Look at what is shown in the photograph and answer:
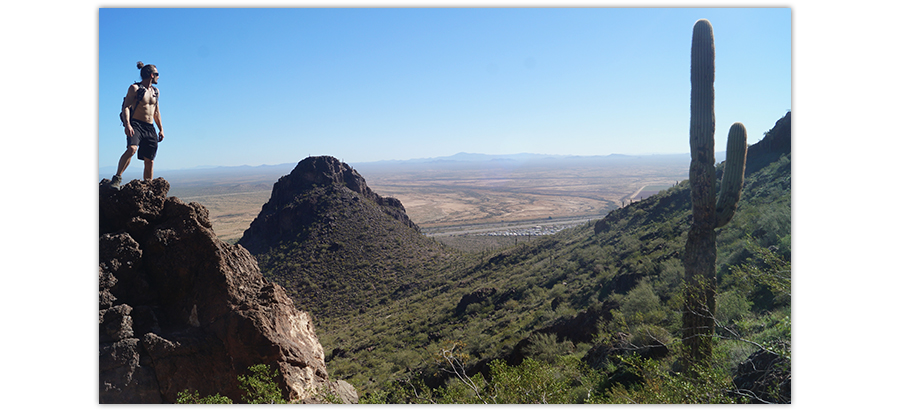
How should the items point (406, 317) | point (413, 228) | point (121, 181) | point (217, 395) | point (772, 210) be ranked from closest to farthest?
point (217, 395) → point (121, 181) → point (772, 210) → point (406, 317) → point (413, 228)

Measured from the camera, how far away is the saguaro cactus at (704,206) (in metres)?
7.24

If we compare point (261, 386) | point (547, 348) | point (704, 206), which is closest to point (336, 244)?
point (547, 348)

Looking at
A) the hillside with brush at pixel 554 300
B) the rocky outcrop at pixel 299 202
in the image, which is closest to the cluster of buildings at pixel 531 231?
the rocky outcrop at pixel 299 202

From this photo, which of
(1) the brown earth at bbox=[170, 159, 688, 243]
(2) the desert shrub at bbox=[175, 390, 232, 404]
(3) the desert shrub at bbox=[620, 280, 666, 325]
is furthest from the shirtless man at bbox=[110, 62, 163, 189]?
(1) the brown earth at bbox=[170, 159, 688, 243]

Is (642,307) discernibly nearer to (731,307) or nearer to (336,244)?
(731,307)

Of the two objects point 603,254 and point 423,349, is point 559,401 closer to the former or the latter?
point 423,349

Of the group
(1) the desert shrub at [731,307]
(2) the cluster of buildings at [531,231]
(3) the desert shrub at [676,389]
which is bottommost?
(2) the cluster of buildings at [531,231]

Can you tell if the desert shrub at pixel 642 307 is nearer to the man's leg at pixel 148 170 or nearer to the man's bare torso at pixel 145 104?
the man's leg at pixel 148 170

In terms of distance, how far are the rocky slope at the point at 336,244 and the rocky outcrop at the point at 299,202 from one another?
80 millimetres

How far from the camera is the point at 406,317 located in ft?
63.4

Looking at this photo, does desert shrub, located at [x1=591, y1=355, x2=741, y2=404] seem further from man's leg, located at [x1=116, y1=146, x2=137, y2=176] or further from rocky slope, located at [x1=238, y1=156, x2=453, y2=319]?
rocky slope, located at [x1=238, y1=156, x2=453, y2=319]

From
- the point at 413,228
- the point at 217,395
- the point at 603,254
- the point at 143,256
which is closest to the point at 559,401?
the point at 217,395

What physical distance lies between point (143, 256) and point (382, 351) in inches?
424

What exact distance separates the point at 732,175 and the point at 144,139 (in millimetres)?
10614
